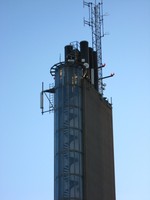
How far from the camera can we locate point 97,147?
97.2 m

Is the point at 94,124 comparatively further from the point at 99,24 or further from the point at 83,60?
the point at 99,24

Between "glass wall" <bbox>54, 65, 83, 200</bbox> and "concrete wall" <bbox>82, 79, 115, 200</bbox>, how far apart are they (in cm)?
98

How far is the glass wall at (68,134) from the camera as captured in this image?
90188 millimetres

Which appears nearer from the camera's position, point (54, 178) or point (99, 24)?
point (54, 178)

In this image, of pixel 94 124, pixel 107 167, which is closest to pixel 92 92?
pixel 94 124

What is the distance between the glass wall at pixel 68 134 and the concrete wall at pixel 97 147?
3.21ft

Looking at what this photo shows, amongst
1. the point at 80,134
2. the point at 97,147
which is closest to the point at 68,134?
the point at 80,134

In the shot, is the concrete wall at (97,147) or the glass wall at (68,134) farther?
the concrete wall at (97,147)

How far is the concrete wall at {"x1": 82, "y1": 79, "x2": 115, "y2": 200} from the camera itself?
305 feet

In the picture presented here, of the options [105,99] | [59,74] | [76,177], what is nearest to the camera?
[76,177]

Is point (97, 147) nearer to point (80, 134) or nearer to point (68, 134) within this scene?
point (80, 134)

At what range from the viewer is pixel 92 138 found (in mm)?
95938

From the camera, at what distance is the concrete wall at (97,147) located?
92812 mm

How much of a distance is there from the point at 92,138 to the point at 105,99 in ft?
39.9
